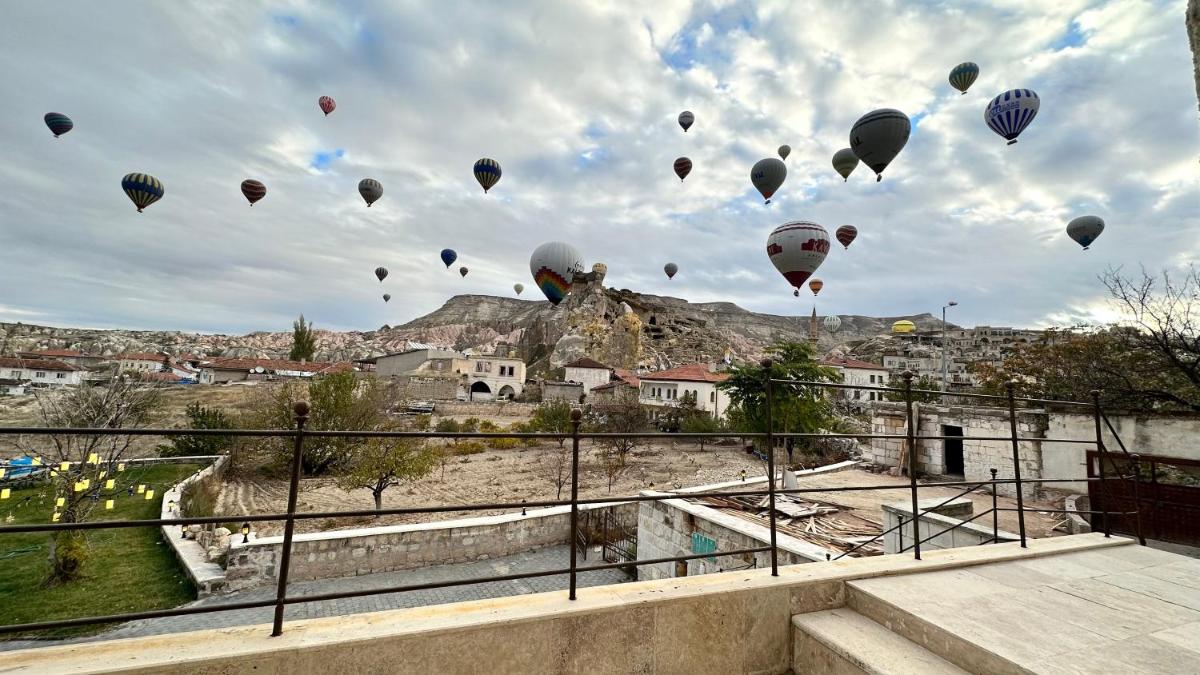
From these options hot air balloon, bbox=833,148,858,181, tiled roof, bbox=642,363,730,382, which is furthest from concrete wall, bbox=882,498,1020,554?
tiled roof, bbox=642,363,730,382

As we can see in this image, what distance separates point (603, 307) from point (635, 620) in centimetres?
7322

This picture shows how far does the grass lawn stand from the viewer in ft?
27.8

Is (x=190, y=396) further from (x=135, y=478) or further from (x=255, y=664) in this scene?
(x=255, y=664)

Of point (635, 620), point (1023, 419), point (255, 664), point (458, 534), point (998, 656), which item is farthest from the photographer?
point (1023, 419)

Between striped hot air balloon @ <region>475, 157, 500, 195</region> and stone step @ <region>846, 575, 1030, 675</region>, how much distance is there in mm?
31767

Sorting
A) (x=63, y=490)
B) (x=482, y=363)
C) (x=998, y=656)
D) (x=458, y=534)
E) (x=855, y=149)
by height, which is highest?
(x=855, y=149)

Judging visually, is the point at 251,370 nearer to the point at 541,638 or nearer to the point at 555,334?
the point at 555,334

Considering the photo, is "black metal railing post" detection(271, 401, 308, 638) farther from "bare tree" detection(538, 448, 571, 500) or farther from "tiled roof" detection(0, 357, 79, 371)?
"tiled roof" detection(0, 357, 79, 371)

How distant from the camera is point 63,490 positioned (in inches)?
417

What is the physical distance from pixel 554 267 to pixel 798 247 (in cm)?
1892

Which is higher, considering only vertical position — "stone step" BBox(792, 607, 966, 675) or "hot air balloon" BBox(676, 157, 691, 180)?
"hot air balloon" BBox(676, 157, 691, 180)

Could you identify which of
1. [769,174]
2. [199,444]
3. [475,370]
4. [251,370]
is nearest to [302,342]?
[251,370]

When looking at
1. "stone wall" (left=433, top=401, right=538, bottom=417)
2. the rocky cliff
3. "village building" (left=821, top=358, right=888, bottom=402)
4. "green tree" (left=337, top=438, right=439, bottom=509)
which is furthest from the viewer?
the rocky cliff

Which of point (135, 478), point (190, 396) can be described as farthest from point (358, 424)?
point (190, 396)
